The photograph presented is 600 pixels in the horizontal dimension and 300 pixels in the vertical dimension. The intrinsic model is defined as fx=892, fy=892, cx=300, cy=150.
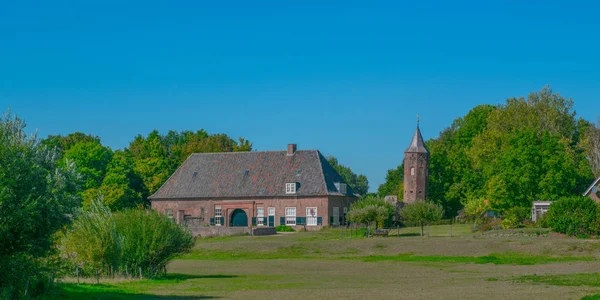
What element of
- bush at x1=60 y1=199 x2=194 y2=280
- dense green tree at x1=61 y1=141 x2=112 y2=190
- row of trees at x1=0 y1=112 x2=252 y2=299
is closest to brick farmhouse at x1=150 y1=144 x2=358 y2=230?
dense green tree at x1=61 y1=141 x2=112 y2=190

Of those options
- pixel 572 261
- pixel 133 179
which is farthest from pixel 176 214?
pixel 572 261

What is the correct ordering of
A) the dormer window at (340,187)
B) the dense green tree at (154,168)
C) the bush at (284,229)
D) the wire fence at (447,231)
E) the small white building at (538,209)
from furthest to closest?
the dense green tree at (154,168)
the dormer window at (340,187)
the bush at (284,229)
the small white building at (538,209)
the wire fence at (447,231)

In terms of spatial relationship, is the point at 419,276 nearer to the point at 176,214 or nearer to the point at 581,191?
the point at 581,191

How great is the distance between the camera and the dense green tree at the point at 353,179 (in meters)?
179

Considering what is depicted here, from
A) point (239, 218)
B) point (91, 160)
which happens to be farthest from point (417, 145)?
point (91, 160)

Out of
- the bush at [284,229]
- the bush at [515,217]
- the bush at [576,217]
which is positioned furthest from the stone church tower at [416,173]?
the bush at [576,217]

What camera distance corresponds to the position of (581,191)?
271 ft

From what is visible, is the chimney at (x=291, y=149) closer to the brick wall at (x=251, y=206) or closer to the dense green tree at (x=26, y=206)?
the brick wall at (x=251, y=206)

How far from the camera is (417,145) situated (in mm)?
90125

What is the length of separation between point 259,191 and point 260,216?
8.04 feet

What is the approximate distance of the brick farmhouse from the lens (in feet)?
281

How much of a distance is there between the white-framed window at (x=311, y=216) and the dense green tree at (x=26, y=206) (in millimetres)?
57854

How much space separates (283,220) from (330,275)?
1758 inches

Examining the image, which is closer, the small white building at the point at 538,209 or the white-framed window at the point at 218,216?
the small white building at the point at 538,209
